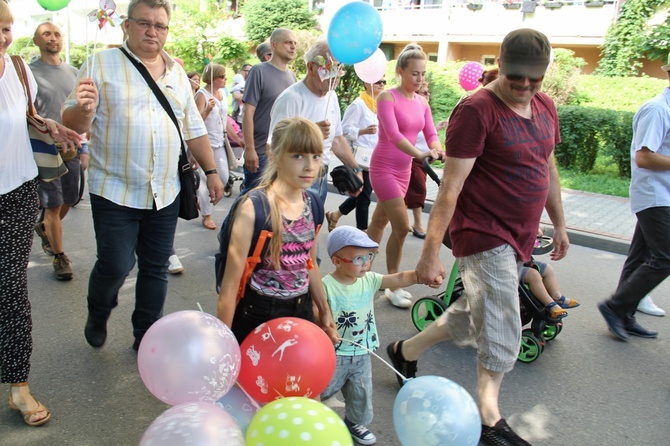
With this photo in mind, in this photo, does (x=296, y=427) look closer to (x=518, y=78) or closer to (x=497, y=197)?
(x=497, y=197)

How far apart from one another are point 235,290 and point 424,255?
906 millimetres

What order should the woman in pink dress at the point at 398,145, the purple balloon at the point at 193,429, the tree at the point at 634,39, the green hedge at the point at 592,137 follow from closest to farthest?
the purple balloon at the point at 193,429 → the woman in pink dress at the point at 398,145 → the green hedge at the point at 592,137 → the tree at the point at 634,39

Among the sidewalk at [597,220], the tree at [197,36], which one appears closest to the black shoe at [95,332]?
the sidewalk at [597,220]

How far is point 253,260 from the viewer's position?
2.59 metres

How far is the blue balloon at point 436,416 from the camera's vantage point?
2090 millimetres

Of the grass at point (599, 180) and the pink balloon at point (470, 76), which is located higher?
the pink balloon at point (470, 76)

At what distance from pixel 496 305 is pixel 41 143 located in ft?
8.03

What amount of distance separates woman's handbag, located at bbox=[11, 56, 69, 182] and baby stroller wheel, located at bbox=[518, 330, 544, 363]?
9.90 feet

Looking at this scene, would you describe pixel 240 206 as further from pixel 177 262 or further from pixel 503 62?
pixel 177 262

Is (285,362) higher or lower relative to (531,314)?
higher

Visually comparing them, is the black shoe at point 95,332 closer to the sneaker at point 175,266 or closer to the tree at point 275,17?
the sneaker at point 175,266

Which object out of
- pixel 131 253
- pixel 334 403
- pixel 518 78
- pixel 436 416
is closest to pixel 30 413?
pixel 131 253

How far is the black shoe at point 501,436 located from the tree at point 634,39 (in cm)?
2279

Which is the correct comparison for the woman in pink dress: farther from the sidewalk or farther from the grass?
the grass
